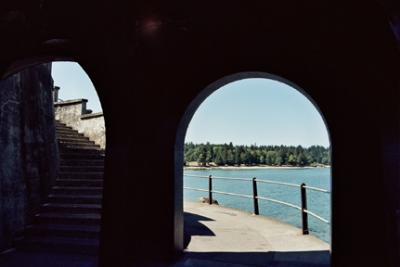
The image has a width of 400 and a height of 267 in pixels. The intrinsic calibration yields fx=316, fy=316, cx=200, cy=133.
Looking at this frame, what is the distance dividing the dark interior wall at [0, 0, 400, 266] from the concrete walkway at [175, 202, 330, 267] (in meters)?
0.65

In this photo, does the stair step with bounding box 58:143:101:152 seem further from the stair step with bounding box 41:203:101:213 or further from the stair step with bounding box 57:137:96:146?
the stair step with bounding box 41:203:101:213

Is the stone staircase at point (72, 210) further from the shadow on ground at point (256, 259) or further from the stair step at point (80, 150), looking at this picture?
the shadow on ground at point (256, 259)

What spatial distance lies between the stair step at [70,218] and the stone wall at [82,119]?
388 cm

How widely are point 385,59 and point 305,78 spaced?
34.4 inches

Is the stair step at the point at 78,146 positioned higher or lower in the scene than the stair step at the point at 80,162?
higher

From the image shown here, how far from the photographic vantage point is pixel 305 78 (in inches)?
154

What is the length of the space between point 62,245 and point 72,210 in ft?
4.03

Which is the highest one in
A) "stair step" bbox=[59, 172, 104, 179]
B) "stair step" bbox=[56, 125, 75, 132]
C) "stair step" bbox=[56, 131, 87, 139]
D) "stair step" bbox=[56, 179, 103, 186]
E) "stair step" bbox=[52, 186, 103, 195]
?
"stair step" bbox=[56, 125, 75, 132]

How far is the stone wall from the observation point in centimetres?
1028

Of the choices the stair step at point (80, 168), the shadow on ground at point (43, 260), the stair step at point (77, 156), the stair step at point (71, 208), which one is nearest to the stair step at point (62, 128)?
the stair step at point (77, 156)

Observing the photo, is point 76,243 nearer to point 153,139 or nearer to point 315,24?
point 153,139

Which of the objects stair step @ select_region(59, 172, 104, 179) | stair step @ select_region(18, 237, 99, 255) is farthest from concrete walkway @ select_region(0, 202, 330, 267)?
stair step @ select_region(59, 172, 104, 179)

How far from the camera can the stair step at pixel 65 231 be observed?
5805 mm

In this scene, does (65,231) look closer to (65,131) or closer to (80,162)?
(80,162)
